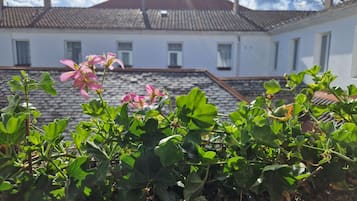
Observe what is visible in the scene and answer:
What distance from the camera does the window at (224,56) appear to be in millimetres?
13188

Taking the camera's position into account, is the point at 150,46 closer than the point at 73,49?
Yes

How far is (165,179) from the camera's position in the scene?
66cm

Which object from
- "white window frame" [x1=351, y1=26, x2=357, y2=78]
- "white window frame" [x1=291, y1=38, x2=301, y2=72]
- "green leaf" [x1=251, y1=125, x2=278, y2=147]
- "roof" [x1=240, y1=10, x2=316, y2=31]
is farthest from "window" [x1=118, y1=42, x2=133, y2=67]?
"green leaf" [x1=251, y1=125, x2=278, y2=147]

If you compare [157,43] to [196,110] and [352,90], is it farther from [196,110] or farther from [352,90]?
[196,110]

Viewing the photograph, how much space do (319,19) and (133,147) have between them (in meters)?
9.68

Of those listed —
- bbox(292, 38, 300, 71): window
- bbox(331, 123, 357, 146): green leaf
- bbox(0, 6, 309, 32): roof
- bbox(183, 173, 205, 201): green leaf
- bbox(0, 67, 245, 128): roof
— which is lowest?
bbox(0, 67, 245, 128): roof

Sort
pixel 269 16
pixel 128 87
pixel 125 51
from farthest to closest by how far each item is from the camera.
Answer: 1. pixel 269 16
2. pixel 125 51
3. pixel 128 87

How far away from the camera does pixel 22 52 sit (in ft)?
42.5

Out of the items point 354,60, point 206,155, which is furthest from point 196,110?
point 354,60

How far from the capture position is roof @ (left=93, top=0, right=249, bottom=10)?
23188mm

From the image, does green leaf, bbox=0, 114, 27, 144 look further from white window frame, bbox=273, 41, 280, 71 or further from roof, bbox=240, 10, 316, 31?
roof, bbox=240, 10, 316, 31

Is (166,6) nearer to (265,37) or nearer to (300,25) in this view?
(265,37)

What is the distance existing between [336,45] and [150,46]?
24.9ft

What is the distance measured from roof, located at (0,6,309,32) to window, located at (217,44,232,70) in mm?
883
